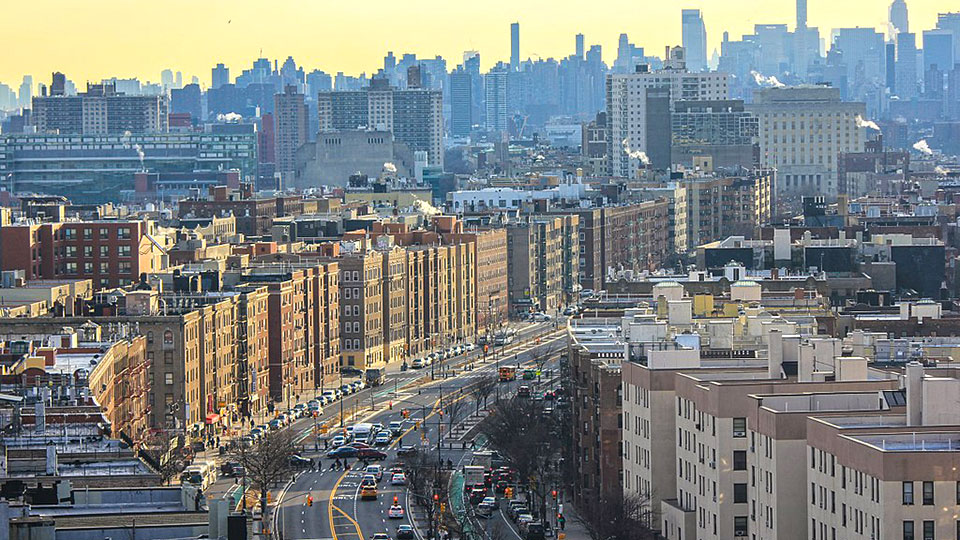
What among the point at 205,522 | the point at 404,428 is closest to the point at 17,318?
the point at 404,428

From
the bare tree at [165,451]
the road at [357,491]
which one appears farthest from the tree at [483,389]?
the bare tree at [165,451]

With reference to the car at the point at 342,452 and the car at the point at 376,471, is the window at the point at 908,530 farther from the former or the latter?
the car at the point at 342,452

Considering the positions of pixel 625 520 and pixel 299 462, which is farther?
pixel 299 462

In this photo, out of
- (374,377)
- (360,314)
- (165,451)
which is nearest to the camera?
(165,451)

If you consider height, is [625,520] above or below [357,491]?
above

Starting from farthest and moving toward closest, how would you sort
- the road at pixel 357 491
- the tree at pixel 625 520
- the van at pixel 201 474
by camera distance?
the van at pixel 201 474
the road at pixel 357 491
the tree at pixel 625 520

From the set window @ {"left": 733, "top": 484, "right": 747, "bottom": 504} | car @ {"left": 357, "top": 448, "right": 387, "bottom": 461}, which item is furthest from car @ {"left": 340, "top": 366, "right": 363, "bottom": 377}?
window @ {"left": 733, "top": 484, "right": 747, "bottom": 504}

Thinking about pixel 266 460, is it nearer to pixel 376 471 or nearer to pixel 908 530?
pixel 376 471

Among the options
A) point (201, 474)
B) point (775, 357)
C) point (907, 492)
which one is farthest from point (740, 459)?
point (201, 474)
